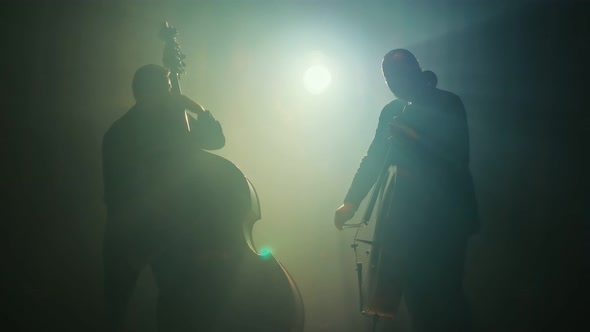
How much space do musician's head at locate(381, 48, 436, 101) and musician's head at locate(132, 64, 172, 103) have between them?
0.94 meters

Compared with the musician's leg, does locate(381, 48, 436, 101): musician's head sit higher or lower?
higher

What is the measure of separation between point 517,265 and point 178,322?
180 centimetres

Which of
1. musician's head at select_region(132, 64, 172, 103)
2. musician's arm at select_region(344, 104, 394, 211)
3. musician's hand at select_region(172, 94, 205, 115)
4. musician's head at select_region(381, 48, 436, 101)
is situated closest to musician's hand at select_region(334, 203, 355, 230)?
musician's arm at select_region(344, 104, 394, 211)

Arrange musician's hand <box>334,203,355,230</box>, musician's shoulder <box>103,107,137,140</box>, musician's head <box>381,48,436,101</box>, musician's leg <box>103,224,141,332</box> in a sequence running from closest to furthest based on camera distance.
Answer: musician's leg <box>103,224,141,332</box> < musician's shoulder <box>103,107,137,140</box> < musician's head <box>381,48,436,101</box> < musician's hand <box>334,203,355,230</box>

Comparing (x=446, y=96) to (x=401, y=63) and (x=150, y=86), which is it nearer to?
(x=401, y=63)

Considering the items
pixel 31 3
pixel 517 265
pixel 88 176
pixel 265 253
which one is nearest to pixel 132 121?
pixel 265 253

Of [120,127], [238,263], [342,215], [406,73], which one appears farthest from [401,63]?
[120,127]

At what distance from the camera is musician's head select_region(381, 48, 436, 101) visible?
1205 millimetres

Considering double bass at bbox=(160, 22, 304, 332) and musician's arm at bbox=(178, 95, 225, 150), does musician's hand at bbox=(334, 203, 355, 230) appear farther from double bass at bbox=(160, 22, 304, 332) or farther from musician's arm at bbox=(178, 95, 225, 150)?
musician's arm at bbox=(178, 95, 225, 150)

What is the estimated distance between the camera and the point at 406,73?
1.22 m

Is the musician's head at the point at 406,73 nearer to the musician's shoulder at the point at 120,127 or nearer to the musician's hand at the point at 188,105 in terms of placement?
the musician's hand at the point at 188,105

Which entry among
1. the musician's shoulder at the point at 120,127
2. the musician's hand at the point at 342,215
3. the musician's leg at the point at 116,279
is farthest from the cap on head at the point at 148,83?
the musician's hand at the point at 342,215

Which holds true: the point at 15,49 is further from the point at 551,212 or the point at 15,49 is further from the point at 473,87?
the point at 551,212

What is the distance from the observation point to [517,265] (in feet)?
5.37
